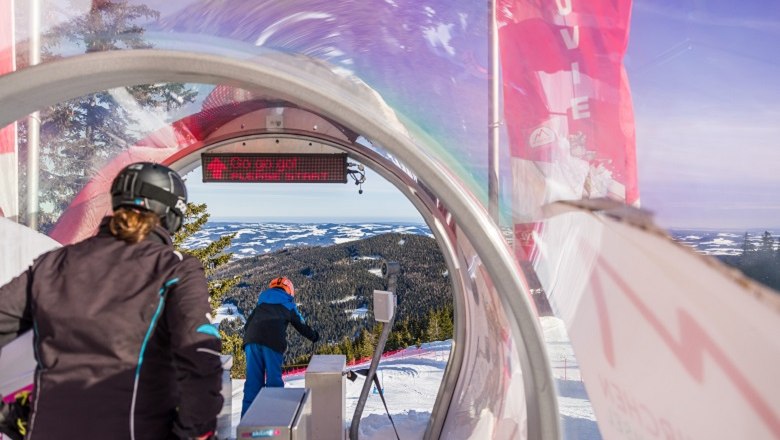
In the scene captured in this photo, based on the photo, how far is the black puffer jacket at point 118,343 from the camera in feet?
Result: 6.48

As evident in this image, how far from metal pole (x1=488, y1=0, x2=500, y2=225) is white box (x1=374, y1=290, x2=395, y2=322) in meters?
2.13

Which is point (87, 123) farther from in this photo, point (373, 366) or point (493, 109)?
point (493, 109)

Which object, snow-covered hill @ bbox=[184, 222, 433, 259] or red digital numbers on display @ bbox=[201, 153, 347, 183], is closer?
red digital numbers on display @ bbox=[201, 153, 347, 183]

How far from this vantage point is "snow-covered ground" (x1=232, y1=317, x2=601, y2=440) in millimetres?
2934

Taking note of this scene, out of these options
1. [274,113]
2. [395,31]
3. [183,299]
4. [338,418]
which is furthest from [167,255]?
[274,113]

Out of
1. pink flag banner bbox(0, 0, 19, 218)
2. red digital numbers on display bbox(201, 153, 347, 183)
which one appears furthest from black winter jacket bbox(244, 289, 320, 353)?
pink flag banner bbox(0, 0, 19, 218)

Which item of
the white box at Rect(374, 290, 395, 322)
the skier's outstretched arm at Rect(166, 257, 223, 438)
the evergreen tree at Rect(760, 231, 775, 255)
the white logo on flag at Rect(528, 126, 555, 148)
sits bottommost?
the white box at Rect(374, 290, 395, 322)

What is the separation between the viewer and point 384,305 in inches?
209

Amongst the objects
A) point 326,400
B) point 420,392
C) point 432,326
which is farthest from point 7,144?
point 432,326

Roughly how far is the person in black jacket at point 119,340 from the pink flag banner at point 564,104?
1.64m

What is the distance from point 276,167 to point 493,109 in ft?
10.5

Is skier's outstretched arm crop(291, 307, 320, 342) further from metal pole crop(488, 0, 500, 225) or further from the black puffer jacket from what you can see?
the black puffer jacket

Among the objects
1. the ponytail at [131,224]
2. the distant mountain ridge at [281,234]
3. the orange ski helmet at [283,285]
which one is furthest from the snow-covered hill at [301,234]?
the ponytail at [131,224]

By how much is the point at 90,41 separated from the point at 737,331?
3288mm
